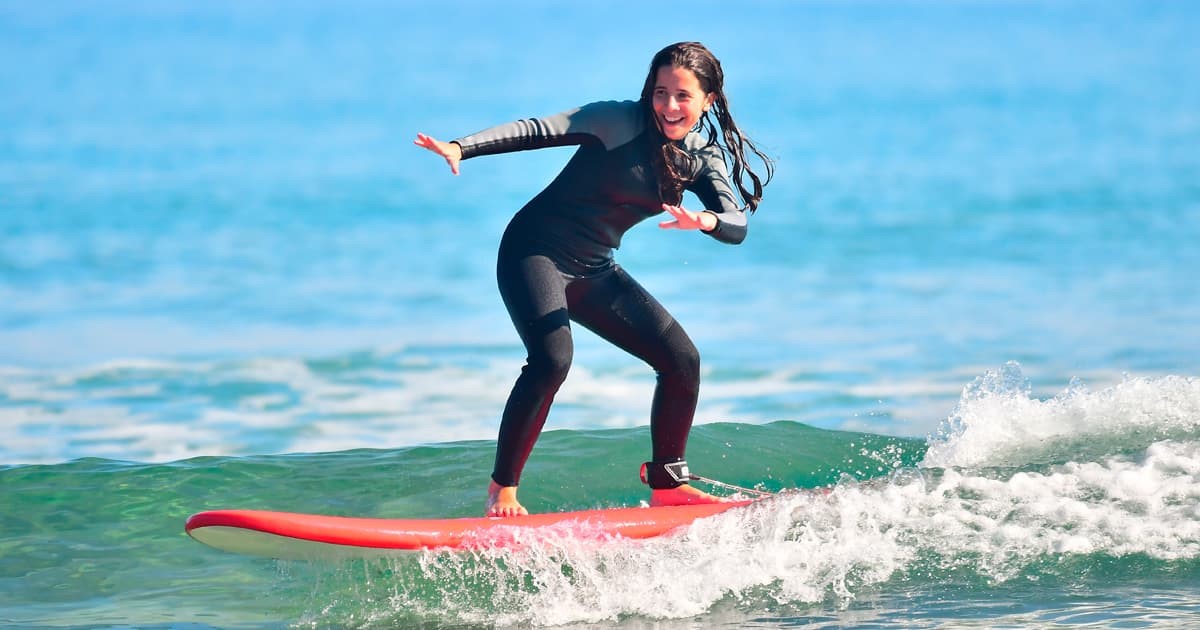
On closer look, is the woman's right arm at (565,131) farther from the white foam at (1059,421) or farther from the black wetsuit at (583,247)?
the white foam at (1059,421)

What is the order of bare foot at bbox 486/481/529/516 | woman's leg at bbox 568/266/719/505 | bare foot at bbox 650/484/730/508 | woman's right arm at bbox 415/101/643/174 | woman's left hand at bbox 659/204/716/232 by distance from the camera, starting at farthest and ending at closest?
bare foot at bbox 650/484/730/508 → woman's leg at bbox 568/266/719/505 → bare foot at bbox 486/481/529/516 → woman's right arm at bbox 415/101/643/174 → woman's left hand at bbox 659/204/716/232

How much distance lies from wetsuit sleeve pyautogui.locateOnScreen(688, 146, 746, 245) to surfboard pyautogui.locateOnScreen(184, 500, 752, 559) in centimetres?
116

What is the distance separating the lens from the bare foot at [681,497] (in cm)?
505

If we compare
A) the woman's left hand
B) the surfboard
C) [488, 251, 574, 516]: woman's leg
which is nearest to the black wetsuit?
[488, 251, 574, 516]: woman's leg

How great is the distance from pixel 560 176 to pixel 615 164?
0.82 feet

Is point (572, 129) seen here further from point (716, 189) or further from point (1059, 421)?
point (1059, 421)

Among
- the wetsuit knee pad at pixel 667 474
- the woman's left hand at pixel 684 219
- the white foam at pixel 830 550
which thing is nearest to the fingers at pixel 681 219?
the woman's left hand at pixel 684 219

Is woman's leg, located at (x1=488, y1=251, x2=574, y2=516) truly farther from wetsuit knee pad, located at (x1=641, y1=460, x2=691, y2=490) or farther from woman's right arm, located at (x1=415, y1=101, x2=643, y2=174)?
wetsuit knee pad, located at (x1=641, y1=460, x2=691, y2=490)

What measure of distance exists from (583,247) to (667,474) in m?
1.04

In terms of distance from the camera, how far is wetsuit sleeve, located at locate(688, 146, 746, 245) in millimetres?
4578

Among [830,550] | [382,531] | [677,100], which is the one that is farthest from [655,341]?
[382,531]

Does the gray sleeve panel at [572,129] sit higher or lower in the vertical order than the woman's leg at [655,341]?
higher

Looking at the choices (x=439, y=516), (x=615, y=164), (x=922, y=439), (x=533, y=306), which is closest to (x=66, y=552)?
(x=439, y=516)

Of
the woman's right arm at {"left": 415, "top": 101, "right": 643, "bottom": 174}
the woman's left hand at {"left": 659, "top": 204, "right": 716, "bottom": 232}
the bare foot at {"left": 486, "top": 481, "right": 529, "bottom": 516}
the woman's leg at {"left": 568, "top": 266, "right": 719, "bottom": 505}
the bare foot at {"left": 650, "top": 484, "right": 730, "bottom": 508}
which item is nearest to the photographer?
the woman's left hand at {"left": 659, "top": 204, "right": 716, "bottom": 232}
